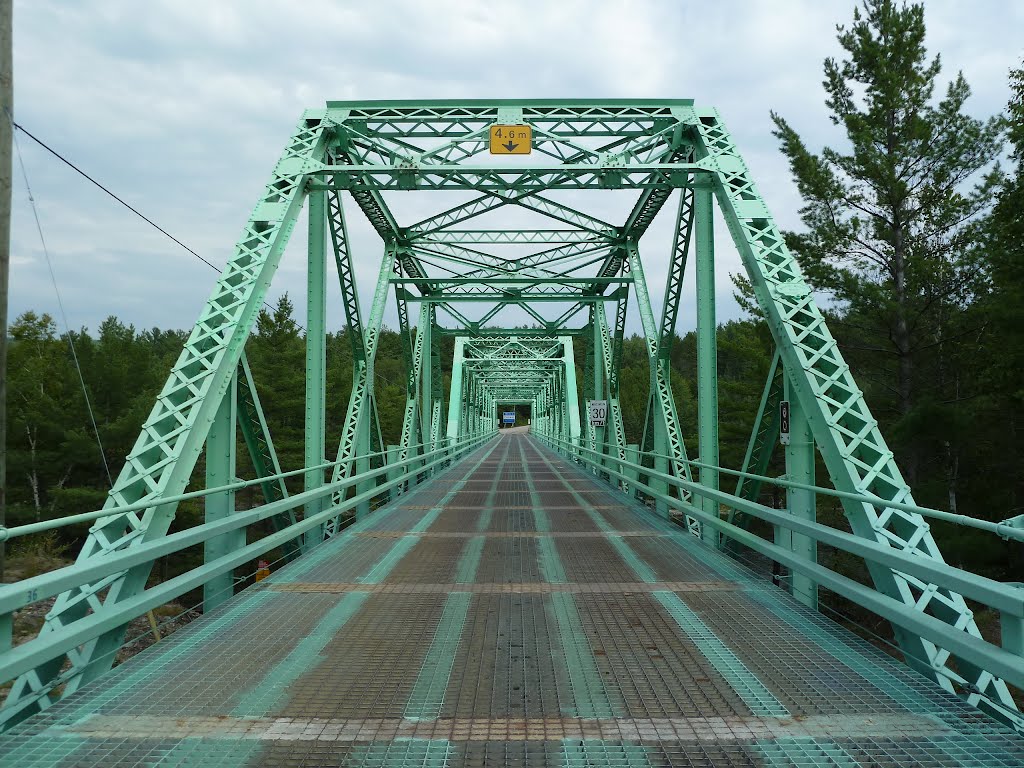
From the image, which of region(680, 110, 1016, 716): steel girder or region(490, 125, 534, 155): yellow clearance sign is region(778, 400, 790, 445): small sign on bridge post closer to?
region(680, 110, 1016, 716): steel girder

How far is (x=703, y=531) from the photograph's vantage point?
1023 cm

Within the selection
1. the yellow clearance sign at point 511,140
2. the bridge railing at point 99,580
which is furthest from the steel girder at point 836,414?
the bridge railing at point 99,580

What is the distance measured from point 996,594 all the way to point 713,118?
32.1ft

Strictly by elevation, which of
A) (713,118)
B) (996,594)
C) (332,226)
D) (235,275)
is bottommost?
(996,594)

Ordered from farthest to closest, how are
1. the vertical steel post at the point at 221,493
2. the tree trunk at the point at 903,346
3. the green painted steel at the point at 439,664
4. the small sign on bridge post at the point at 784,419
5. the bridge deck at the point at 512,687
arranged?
the tree trunk at the point at 903,346 < the small sign on bridge post at the point at 784,419 < the vertical steel post at the point at 221,493 < the green painted steel at the point at 439,664 < the bridge deck at the point at 512,687

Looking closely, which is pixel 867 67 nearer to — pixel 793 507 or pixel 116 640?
pixel 793 507

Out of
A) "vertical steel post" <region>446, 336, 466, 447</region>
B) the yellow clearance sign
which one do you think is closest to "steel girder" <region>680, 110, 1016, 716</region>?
the yellow clearance sign

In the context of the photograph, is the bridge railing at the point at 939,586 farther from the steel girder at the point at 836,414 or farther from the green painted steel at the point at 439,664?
the green painted steel at the point at 439,664

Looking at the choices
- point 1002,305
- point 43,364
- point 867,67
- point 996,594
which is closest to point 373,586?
point 996,594

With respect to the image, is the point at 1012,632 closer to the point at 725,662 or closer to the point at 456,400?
the point at 725,662

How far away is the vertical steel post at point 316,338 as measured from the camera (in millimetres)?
11641

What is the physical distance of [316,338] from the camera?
12.0m

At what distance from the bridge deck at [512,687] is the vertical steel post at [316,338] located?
14.0ft

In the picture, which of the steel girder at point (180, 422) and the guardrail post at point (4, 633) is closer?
the guardrail post at point (4, 633)
